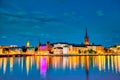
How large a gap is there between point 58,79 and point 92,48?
353ft

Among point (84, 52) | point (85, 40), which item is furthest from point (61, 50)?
point (85, 40)

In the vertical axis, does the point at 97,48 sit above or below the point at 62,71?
above

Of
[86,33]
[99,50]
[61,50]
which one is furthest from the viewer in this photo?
[86,33]

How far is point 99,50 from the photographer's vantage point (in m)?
136

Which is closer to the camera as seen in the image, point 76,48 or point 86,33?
point 76,48

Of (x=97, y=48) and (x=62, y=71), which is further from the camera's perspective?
(x=97, y=48)

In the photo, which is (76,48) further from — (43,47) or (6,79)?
(6,79)

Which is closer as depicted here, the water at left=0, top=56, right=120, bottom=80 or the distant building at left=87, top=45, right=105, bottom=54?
the water at left=0, top=56, right=120, bottom=80

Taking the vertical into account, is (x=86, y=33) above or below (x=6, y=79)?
above

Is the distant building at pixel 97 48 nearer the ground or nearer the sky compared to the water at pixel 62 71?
nearer the sky

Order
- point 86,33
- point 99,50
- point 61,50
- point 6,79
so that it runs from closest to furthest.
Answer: point 6,79 → point 61,50 → point 99,50 → point 86,33

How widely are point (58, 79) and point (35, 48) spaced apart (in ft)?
373

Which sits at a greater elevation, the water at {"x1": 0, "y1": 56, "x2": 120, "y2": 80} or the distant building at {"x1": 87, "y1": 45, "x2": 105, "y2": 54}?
the distant building at {"x1": 87, "y1": 45, "x2": 105, "y2": 54}

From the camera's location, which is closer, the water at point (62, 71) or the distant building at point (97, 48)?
the water at point (62, 71)
